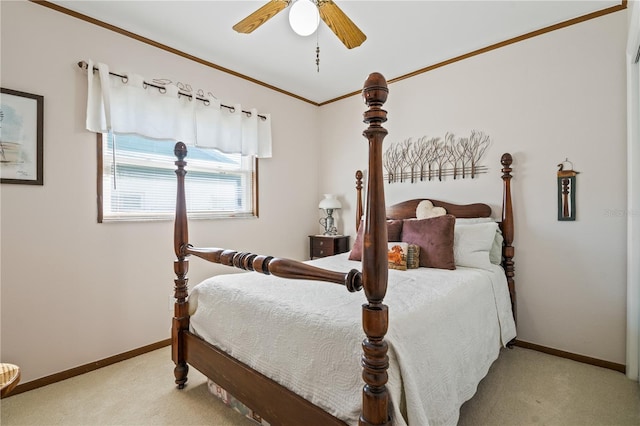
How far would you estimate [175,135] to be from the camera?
2.71 metres

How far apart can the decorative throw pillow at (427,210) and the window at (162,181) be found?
5.69 feet

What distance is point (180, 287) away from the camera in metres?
1.97

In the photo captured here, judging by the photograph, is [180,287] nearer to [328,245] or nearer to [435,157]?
[328,245]

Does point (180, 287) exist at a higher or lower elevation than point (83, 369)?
higher

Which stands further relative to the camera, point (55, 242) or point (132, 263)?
point (132, 263)

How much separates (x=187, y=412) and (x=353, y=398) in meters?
1.18

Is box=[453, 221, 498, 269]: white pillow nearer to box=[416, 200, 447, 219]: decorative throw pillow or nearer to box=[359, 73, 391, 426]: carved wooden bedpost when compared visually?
box=[416, 200, 447, 219]: decorative throw pillow

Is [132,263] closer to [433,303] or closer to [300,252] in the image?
[300,252]

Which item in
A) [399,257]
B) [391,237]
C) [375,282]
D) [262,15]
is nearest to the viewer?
[375,282]

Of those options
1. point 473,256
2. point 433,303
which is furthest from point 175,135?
point 473,256

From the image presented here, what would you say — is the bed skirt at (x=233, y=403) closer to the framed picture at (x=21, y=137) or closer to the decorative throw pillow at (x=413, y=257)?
the decorative throw pillow at (x=413, y=257)

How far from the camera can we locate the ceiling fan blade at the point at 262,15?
175 cm

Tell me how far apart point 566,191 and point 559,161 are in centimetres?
24

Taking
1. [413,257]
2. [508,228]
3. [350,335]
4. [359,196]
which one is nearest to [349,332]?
[350,335]
